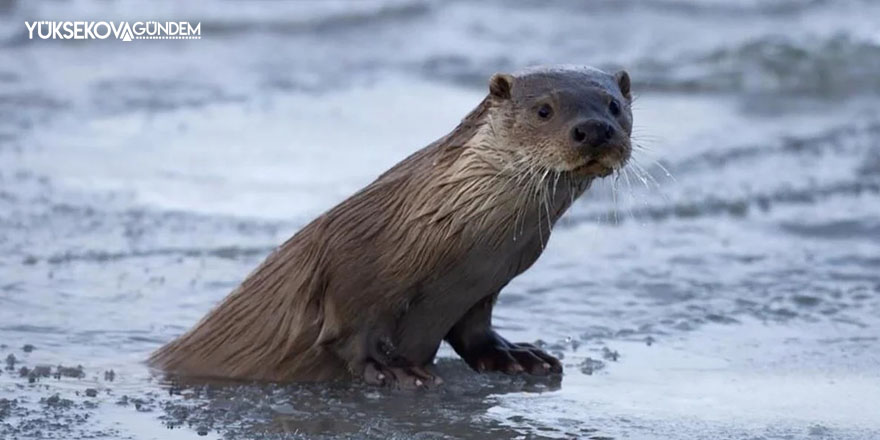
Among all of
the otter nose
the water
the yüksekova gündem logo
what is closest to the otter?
the otter nose

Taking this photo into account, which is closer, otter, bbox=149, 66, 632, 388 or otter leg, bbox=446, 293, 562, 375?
otter, bbox=149, 66, 632, 388

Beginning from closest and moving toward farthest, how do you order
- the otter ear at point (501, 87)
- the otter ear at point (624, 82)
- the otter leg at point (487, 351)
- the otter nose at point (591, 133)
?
the otter nose at point (591, 133), the otter ear at point (501, 87), the otter ear at point (624, 82), the otter leg at point (487, 351)

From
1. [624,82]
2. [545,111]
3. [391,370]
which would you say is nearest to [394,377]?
[391,370]

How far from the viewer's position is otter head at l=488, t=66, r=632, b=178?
5.30 m

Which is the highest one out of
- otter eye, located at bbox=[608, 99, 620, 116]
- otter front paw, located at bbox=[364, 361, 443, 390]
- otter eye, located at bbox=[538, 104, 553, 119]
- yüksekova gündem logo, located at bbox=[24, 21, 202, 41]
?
yüksekova gündem logo, located at bbox=[24, 21, 202, 41]

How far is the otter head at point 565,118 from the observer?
5.30m

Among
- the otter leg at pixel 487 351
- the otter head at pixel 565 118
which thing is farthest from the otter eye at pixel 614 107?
the otter leg at pixel 487 351

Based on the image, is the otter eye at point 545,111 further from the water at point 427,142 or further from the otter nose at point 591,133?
the water at point 427,142

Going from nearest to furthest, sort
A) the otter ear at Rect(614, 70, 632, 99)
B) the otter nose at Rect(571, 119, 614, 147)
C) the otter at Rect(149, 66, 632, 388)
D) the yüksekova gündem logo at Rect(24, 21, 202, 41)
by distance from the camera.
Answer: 1. the otter nose at Rect(571, 119, 614, 147)
2. the otter at Rect(149, 66, 632, 388)
3. the otter ear at Rect(614, 70, 632, 99)
4. the yüksekova gündem logo at Rect(24, 21, 202, 41)

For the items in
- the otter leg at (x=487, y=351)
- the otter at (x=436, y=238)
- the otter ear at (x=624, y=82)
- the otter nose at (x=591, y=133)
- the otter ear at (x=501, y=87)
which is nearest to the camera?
the otter nose at (x=591, y=133)

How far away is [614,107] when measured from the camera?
17.9ft

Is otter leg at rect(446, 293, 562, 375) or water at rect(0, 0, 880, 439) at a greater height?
water at rect(0, 0, 880, 439)

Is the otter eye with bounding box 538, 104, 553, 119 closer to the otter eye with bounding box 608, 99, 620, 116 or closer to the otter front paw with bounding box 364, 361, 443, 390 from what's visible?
the otter eye with bounding box 608, 99, 620, 116

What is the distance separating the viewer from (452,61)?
13.9 metres
